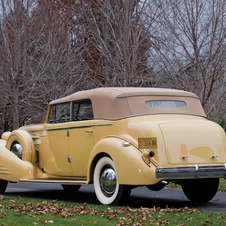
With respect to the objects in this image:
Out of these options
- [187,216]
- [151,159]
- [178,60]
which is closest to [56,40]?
[178,60]

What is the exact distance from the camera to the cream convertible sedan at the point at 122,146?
636 cm

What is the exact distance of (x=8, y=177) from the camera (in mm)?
8922

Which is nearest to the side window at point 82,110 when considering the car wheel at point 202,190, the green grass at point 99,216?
the green grass at point 99,216

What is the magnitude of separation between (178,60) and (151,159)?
5490mm

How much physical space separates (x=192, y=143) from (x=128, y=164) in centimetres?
108

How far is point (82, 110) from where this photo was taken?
26.3 feet

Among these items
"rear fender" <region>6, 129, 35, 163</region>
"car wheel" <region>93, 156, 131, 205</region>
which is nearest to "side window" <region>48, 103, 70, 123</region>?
"rear fender" <region>6, 129, 35, 163</region>

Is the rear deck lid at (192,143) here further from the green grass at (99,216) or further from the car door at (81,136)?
the car door at (81,136)

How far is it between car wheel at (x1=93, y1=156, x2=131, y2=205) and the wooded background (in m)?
4.44

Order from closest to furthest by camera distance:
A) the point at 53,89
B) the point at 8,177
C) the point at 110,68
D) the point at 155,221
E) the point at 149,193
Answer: the point at 155,221
the point at 8,177
the point at 149,193
the point at 110,68
the point at 53,89

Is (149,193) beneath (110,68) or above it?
beneath

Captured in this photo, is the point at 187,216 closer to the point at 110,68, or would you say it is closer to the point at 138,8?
the point at 110,68

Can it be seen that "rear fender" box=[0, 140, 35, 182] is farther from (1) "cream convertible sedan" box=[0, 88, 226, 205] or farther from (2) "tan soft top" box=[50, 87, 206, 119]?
(2) "tan soft top" box=[50, 87, 206, 119]

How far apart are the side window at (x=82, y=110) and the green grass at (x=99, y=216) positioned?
75.4 inches
